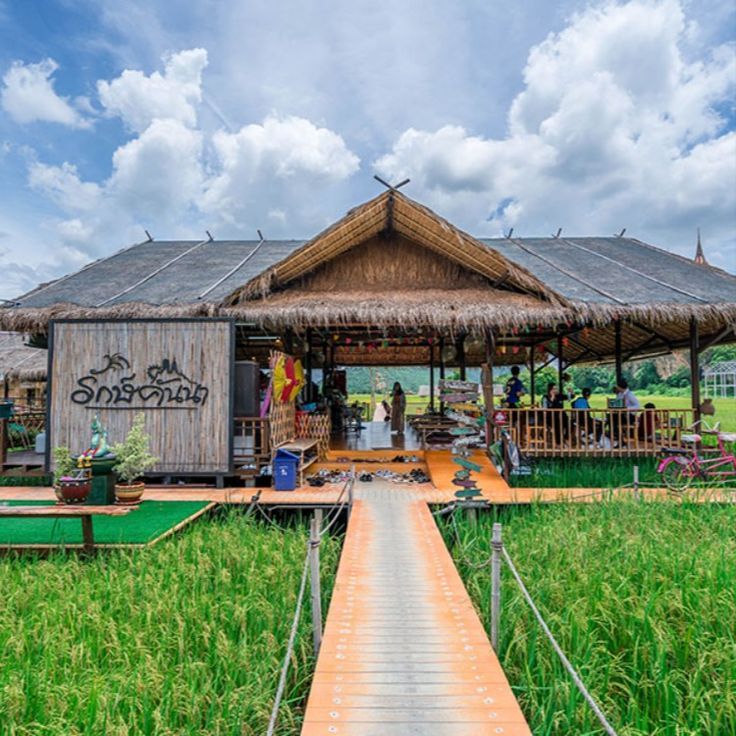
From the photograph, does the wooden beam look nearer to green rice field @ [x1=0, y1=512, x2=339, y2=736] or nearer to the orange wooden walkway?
the orange wooden walkway

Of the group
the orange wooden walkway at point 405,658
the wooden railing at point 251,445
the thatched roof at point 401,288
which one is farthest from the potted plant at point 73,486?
the orange wooden walkway at point 405,658

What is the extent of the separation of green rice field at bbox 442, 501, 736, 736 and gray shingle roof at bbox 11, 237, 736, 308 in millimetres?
4470

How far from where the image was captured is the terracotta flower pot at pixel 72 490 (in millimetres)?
5500

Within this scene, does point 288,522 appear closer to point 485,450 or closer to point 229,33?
point 485,450

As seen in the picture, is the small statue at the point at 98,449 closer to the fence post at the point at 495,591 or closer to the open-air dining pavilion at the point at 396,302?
the open-air dining pavilion at the point at 396,302

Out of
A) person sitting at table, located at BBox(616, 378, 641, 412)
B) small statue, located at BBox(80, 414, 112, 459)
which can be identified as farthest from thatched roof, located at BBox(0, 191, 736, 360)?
small statue, located at BBox(80, 414, 112, 459)

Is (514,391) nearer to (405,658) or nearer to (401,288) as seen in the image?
(401,288)

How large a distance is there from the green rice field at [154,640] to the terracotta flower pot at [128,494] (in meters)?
1.43

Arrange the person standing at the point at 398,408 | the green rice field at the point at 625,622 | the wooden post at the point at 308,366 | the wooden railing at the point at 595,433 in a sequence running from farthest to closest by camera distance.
→ the person standing at the point at 398,408 < the wooden post at the point at 308,366 < the wooden railing at the point at 595,433 < the green rice field at the point at 625,622

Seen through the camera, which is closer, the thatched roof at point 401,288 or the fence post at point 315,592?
the fence post at point 315,592

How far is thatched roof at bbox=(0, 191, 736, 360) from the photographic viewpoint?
25.8 ft

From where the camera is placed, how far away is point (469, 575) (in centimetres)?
456

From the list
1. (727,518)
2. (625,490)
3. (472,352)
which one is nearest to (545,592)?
(727,518)

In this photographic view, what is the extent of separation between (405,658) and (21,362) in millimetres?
18568
